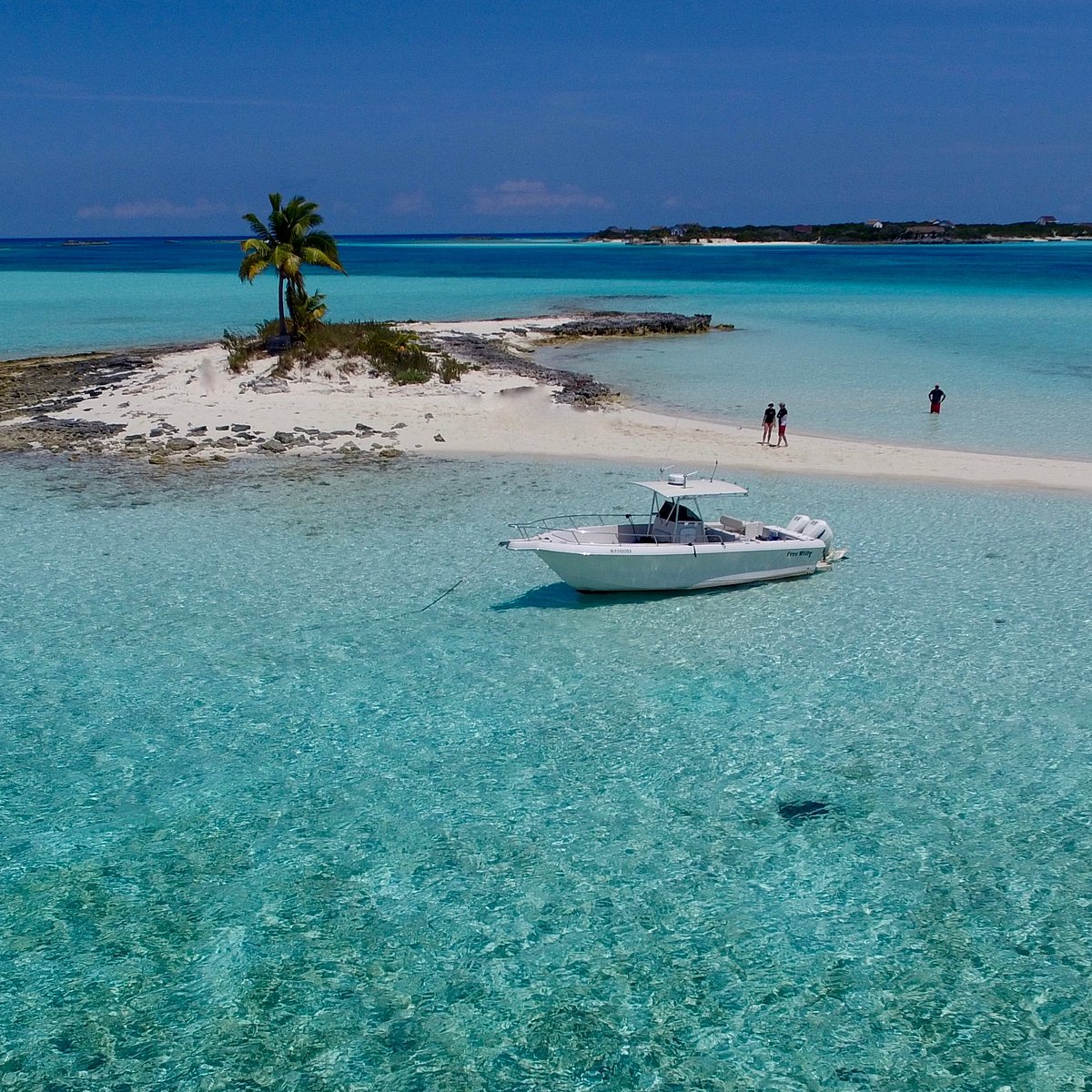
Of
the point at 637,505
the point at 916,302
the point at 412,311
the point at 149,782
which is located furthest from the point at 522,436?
the point at 916,302

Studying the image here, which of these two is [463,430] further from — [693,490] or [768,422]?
[693,490]

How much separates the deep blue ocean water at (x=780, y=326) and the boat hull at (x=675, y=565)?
1580 cm

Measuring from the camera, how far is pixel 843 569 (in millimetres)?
21391

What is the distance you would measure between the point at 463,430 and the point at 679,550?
697 inches

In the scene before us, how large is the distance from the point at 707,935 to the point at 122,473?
24.9 m

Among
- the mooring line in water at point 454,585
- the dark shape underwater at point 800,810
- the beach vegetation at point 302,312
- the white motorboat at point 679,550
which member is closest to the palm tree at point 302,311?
the beach vegetation at point 302,312

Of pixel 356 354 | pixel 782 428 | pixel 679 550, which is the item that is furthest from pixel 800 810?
pixel 356 354

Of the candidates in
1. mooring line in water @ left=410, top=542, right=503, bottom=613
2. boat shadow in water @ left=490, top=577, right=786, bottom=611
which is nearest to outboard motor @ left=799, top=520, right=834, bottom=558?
boat shadow in water @ left=490, top=577, right=786, bottom=611

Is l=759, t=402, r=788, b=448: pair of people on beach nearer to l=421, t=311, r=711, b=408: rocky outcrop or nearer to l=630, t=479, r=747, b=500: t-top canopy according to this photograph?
l=421, t=311, r=711, b=408: rocky outcrop

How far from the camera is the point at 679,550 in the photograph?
1923cm

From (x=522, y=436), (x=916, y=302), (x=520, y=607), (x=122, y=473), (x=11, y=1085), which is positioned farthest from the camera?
(x=916, y=302)

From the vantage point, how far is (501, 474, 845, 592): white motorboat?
19.0 metres

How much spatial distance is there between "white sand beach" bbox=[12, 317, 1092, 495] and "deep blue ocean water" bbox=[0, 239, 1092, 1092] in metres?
4.11

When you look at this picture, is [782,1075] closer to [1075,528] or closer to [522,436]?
[1075,528]
